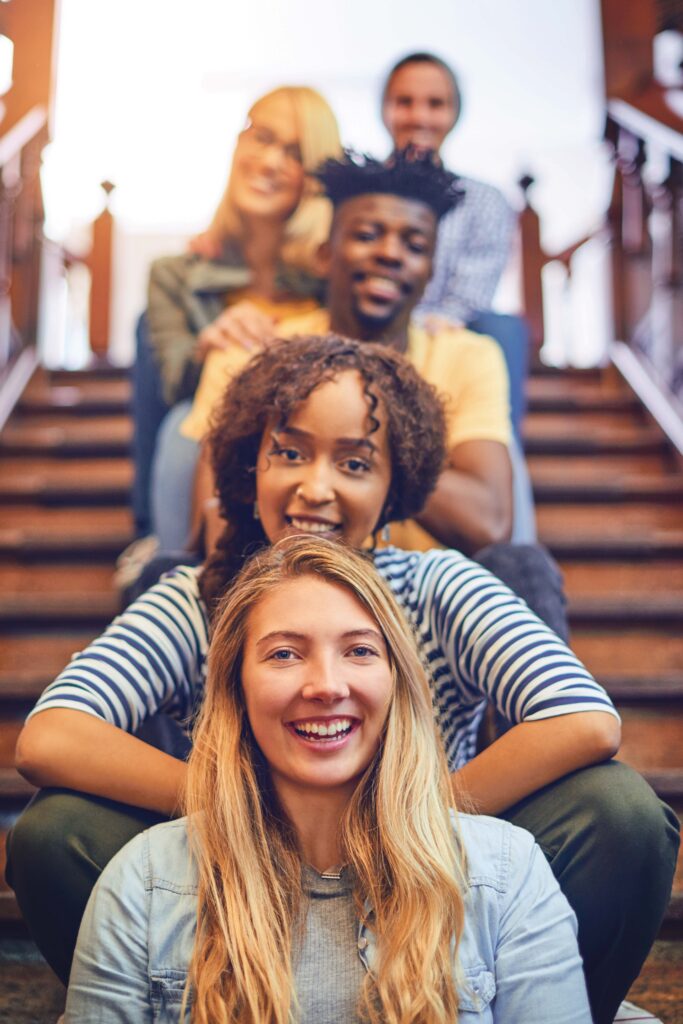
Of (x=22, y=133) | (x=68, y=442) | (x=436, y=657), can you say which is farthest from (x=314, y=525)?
(x=22, y=133)

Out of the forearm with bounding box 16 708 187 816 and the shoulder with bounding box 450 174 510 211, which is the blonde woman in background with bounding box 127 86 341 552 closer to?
the shoulder with bounding box 450 174 510 211

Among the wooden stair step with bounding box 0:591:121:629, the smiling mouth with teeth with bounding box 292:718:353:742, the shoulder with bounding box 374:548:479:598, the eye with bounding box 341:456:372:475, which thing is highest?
the eye with bounding box 341:456:372:475

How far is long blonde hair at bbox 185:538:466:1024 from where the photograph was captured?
100 centimetres

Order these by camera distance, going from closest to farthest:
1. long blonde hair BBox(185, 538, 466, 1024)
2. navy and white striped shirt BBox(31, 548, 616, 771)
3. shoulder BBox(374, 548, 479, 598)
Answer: long blonde hair BBox(185, 538, 466, 1024) < navy and white striped shirt BBox(31, 548, 616, 771) < shoulder BBox(374, 548, 479, 598)

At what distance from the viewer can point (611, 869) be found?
3.73ft

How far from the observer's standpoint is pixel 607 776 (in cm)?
118

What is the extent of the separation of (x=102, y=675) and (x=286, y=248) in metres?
1.46

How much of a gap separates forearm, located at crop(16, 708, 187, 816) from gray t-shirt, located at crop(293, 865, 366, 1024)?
212 mm

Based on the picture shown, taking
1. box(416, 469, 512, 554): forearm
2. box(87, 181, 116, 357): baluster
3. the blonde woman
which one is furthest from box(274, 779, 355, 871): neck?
box(87, 181, 116, 357): baluster

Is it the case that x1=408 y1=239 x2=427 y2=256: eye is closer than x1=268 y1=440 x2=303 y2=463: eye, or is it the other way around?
x1=268 y1=440 x2=303 y2=463: eye

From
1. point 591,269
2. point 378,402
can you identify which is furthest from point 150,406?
point 591,269

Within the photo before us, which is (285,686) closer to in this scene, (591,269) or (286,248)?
(286,248)

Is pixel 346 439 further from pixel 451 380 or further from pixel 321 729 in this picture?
pixel 451 380

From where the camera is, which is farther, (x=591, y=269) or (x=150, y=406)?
(x=591, y=269)
